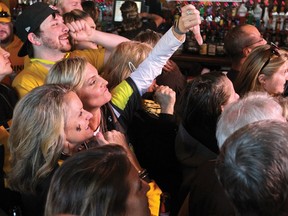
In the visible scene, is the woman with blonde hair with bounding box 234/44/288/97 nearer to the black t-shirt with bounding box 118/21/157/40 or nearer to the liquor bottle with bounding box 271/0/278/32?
the black t-shirt with bounding box 118/21/157/40

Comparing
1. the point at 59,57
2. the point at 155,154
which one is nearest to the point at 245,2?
the point at 59,57

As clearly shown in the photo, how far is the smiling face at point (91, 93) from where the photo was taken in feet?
6.26

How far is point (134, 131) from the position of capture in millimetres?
2062

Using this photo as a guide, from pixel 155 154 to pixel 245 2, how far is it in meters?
3.36

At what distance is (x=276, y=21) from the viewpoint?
472 centimetres

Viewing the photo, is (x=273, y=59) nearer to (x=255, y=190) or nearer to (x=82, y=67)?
(x=82, y=67)

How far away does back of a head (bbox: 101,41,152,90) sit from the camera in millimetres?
2297

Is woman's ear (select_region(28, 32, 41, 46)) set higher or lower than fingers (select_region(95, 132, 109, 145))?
higher

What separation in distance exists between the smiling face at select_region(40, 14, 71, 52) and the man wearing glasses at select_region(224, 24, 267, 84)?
1.18 metres

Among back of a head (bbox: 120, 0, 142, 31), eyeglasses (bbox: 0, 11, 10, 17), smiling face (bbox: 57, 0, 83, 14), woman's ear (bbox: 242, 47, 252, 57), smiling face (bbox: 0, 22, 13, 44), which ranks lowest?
back of a head (bbox: 120, 0, 142, 31)

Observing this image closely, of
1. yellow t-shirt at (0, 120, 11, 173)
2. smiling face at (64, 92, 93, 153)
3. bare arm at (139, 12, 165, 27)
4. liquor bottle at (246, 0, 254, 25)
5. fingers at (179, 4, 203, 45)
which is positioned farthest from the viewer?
bare arm at (139, 12, 165, 27)

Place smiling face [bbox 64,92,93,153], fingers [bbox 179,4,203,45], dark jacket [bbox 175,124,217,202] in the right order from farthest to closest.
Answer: fingers [bbox 179,4,203,45] < dark jacket [bbox 175,124,217,202] < smiling face [bbox 64,92,93,153]

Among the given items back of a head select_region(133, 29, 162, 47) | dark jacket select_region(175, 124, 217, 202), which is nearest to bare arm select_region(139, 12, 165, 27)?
back of a head select_region(133, 29, 162, 47)

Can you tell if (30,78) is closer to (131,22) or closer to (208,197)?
(208,197)
